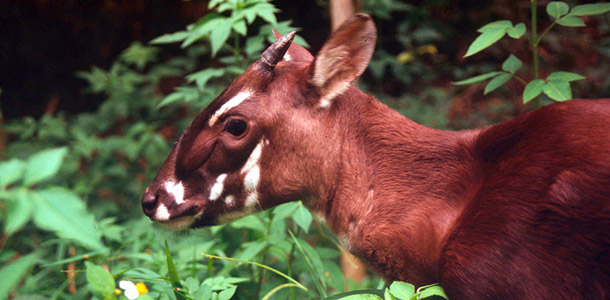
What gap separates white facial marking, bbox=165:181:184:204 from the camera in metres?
2.24

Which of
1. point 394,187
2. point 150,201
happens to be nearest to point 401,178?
point 394,187

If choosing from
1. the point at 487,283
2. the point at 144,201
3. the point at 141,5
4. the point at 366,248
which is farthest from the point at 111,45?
the point at 487,283

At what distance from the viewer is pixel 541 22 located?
675 cm

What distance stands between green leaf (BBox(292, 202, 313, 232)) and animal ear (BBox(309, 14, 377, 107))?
59cm

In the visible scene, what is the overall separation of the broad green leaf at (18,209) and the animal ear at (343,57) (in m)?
1.22

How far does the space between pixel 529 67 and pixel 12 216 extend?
6593 mm

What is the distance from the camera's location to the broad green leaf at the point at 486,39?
2.32 metres

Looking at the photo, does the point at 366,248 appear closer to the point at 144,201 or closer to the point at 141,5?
the point at 144,201

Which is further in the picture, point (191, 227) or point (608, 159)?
point (191, 227)

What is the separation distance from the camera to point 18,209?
117 centimetres

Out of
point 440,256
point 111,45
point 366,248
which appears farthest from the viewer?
point 111,45

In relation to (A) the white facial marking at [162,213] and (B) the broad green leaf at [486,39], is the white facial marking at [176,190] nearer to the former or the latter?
(A) the white facial marking at [162,213]

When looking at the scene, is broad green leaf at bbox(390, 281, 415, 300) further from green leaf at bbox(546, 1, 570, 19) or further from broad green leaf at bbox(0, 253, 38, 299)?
green leaf at bbox(546, 1, 570, 19)

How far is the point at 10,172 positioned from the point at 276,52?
3.94ft
